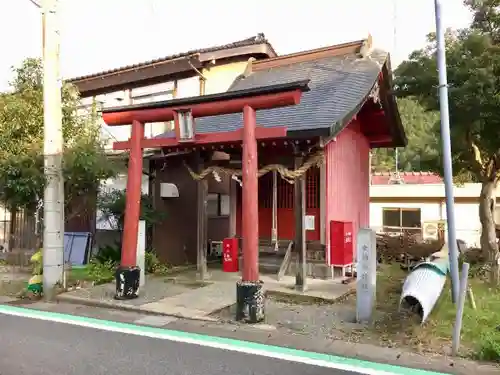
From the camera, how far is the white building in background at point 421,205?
23.0 metres

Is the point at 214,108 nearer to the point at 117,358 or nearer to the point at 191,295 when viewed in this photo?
the point at 191,295

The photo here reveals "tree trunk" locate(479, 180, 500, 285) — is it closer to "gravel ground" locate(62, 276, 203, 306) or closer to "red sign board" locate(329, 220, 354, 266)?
"red sign board" locate(329, 220, 354, 266)

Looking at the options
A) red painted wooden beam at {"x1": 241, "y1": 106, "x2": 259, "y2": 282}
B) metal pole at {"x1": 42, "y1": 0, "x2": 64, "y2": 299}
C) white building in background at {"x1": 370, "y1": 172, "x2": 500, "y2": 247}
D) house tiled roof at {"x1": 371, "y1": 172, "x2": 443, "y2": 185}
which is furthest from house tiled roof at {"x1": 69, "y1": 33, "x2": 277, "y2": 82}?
house tiled roof at {"x1": 371, "y1": 172, "x2": 443, "y2": 185}

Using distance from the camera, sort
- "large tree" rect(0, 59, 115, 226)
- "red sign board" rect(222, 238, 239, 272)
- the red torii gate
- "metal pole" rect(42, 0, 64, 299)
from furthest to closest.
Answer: "red sign board" rect(222, 238, 239, 272) < "large tree" rect(0, 59, 115, 226) < "metal pole" rect(42, 0, 64, 299) < the red torii gate

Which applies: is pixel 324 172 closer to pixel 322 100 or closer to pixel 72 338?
pixel 322 100

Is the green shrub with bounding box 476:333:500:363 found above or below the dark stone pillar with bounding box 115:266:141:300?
below

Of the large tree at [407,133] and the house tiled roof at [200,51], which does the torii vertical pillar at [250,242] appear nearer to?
the house tiled roof at [200,51]

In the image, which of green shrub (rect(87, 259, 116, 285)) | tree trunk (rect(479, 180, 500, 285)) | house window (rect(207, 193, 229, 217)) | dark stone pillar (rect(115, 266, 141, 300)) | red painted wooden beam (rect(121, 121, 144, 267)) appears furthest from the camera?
house window (rect(207, 193, 229, 217))

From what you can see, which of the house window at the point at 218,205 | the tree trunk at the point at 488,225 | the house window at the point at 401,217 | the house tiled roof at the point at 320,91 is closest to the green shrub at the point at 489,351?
the house tiled roof at the point at 320,91

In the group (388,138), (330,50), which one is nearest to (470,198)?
(388,138)

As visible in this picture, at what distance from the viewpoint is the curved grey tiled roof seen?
32.3 ft

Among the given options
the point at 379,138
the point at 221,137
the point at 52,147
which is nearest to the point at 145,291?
the point at 52,147

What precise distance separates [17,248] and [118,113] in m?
8.66

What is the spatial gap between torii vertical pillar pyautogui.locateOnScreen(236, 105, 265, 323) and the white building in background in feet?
49.8
